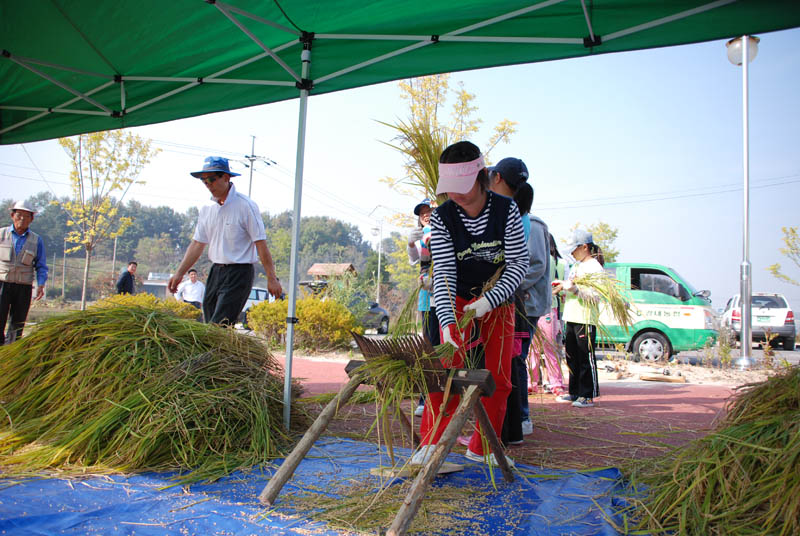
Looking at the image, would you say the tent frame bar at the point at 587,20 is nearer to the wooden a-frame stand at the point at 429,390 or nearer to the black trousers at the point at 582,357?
the wooden a-frame stand at the point at 429,390

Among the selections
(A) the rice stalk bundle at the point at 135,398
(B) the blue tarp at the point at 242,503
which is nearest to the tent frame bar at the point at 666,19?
(B) the blue tarp at the point at 242,503

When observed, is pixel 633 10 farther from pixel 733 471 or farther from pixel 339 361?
pixel 339 361

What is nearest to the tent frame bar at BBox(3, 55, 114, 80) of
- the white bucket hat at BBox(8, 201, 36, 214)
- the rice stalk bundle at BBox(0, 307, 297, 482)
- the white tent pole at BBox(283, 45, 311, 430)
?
the white bucket hat at BBox(8, 201, 36, 214)

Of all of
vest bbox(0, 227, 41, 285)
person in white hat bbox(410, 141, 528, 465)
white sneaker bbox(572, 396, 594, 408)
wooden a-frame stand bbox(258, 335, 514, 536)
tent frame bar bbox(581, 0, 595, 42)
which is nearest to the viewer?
wooden a-frame stand bbox(258, 335, 514, 536)

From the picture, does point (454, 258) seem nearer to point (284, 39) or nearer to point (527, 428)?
point (527, 428)

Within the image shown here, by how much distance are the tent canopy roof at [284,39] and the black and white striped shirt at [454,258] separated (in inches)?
46.2

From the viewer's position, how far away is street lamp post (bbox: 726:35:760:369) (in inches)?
311

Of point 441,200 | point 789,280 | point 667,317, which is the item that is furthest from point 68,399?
point 789,280

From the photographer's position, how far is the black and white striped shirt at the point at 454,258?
7.54ft

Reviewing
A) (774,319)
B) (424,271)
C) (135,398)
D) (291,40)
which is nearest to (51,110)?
(291,40)

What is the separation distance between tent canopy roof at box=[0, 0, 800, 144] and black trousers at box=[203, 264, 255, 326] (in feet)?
4.38

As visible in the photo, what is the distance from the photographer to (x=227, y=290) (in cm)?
372

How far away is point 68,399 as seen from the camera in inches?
107

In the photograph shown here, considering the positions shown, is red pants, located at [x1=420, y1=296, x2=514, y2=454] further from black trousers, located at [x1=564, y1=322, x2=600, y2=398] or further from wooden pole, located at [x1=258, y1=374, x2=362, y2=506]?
black trousers, located at [x1=564, y1=322, x2=600, y2=398]
